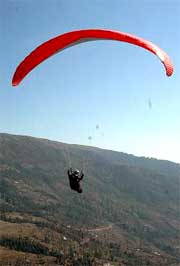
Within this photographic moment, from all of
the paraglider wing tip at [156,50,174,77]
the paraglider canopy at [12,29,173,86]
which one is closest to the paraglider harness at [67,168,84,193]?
the paraglider canopy at [12,29,173,86]

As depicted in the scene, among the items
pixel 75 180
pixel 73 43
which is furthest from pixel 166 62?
pixel 75 180

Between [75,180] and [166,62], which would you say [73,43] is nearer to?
[166,62]

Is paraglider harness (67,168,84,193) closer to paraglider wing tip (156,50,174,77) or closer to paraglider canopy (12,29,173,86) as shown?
paraglider canopy (12,29,173,86)

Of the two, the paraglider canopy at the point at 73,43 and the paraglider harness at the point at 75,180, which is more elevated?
the paraglider canopy at the point at 73,43

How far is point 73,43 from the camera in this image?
22.9 m

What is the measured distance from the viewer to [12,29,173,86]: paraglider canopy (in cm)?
2067

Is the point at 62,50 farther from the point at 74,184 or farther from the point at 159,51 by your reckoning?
the point at 74,184

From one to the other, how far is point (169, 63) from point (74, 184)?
32.1ft

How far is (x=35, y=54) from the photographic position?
23078mm

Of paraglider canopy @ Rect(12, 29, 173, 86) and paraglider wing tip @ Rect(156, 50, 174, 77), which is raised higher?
paraglider canopy @ Rect(12, 29, 173, 86)

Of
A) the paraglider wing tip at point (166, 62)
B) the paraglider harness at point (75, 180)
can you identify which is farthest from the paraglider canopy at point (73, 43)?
the paraglider harness at point (75, 180)

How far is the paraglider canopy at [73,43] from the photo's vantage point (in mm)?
20672

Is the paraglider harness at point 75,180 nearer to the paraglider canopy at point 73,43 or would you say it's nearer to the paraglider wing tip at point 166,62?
the paraglider canopy at point 73,43

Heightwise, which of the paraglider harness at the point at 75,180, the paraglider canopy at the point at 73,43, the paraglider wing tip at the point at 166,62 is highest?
the paraglider canopy at the point at 73,43
